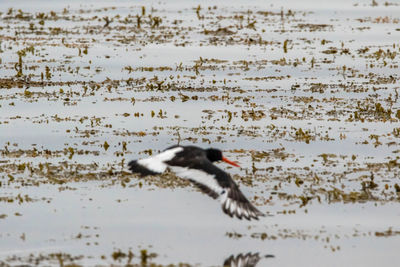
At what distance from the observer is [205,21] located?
32.2 m

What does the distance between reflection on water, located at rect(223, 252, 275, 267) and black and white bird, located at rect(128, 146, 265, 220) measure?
0.97 meters

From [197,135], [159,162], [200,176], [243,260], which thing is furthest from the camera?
[197,135]

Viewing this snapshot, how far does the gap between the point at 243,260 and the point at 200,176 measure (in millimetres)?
2121

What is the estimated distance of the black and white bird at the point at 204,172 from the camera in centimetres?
1203

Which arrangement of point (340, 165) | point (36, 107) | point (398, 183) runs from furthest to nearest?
point (36, 107) < point (340, 165) < point (398, 183)

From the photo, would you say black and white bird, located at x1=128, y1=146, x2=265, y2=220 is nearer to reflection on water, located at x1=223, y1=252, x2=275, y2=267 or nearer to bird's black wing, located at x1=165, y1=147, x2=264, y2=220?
bird's black wing, located at x1=165, y1=147, x2=264, y2=220

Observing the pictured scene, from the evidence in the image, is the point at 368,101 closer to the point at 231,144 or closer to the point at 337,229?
the point at 231,144

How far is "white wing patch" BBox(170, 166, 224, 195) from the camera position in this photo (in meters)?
12.3

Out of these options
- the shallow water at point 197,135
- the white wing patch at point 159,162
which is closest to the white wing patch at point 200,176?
the white wing patch at point 159,162

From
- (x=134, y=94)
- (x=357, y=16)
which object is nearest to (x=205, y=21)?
(x=357, y=16)

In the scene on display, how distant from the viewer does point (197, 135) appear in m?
16.8

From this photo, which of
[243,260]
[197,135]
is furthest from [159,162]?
[197,135]

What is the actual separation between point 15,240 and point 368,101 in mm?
9940

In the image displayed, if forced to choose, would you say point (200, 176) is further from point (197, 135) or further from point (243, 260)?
point (197, 135)
